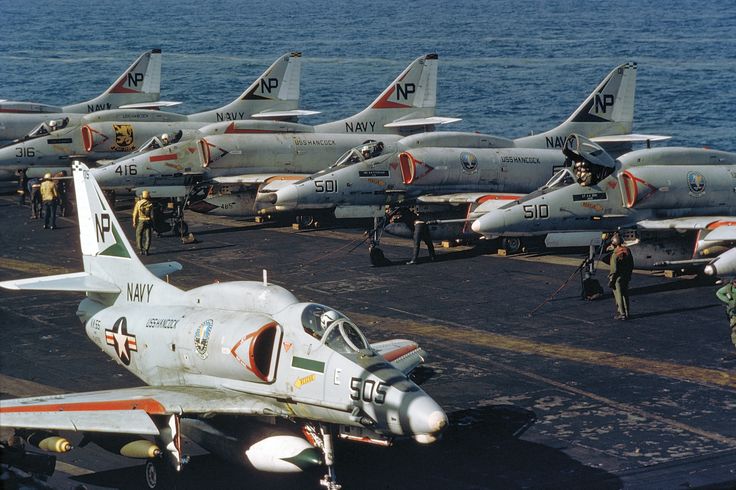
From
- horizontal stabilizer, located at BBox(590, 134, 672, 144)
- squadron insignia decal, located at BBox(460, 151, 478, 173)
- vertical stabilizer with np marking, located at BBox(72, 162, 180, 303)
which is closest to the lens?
vertical stabilizer with np marking, located at BBox(72, 162, 180, 303)

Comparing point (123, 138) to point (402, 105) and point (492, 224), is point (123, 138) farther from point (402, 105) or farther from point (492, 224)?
point (492, 224)

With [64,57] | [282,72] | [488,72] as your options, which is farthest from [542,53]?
[282,72]

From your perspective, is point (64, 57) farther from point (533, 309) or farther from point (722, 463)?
point (722, 463)

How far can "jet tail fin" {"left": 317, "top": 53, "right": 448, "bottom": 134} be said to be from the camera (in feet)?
151

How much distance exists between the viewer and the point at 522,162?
1414 inches

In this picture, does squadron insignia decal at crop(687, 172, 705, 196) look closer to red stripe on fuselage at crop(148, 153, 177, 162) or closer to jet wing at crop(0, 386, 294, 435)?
red stripe on fuselage at crop(148, 153, 177, 162)

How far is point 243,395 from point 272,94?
34.7 m

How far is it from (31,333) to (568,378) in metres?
11.4

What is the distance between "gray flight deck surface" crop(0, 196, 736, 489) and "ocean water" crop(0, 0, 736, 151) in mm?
47051

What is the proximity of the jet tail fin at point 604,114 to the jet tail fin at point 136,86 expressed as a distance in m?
21.0

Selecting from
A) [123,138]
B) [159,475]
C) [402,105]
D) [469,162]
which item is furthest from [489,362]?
[402,105]

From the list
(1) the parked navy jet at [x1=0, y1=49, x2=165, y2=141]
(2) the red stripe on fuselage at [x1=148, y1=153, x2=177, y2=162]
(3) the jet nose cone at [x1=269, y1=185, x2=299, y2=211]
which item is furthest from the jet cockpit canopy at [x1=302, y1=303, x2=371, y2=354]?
(1) the parked navy jet at [x1=0, y1=49, x2=165, y2=141]

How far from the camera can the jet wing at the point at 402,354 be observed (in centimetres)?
1878

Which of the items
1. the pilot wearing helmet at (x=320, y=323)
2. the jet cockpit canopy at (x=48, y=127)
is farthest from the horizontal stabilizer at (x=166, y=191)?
the pilot wearing helmet at (x=320, y=323)
